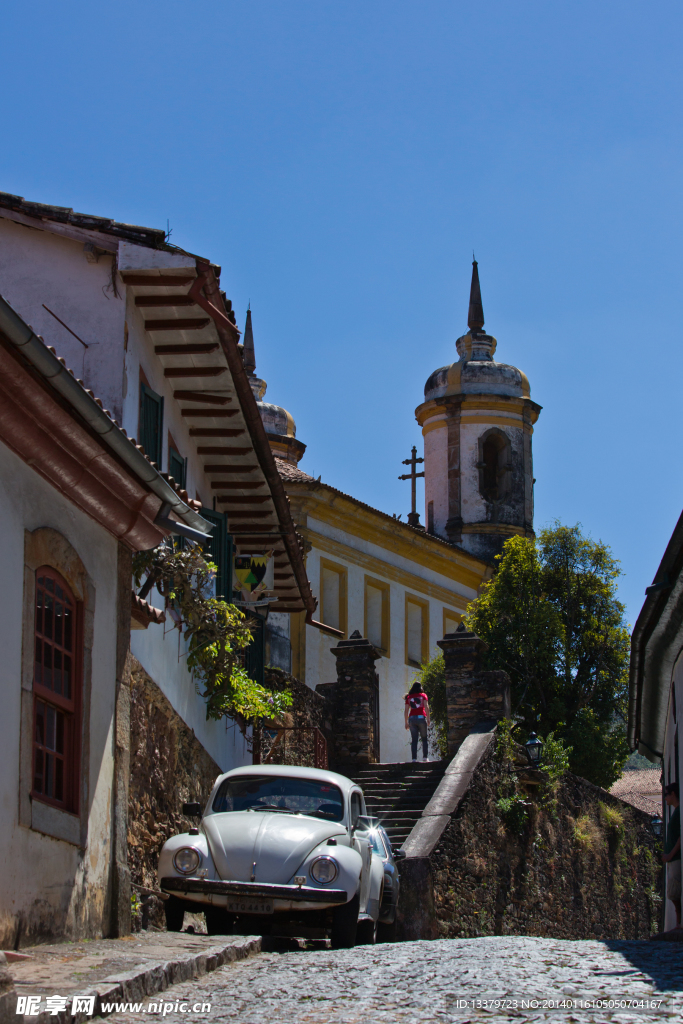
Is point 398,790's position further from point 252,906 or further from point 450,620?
point 450,620

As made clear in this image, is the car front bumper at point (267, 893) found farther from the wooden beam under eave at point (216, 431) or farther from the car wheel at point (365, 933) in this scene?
the wooden beam under eave at point (216, 431)

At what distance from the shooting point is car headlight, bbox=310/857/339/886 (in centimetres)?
1087

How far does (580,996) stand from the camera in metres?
6.95

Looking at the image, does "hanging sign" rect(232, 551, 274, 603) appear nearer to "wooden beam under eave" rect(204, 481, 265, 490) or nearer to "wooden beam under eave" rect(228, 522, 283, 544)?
"wooden beam under eave" rect(228, 522, 283, 544)

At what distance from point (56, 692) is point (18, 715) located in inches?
35.1

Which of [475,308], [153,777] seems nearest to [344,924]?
[153,777]

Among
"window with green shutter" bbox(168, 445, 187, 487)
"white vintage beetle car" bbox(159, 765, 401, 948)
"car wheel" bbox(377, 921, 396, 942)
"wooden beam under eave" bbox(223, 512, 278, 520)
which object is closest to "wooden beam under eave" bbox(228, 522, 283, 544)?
"wooden beam under eave" bbox(223, 512, 278, 520)

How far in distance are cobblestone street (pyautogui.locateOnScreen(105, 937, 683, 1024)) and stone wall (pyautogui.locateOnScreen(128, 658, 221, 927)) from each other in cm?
254

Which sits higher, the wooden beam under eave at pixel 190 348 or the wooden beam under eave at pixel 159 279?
the wooden beam under eave at pixel 159 279

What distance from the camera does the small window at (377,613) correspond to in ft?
125

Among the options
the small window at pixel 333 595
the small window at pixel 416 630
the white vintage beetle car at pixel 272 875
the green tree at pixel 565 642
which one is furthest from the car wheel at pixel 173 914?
the small window at pixel 416 630

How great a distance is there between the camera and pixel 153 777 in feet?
42.6

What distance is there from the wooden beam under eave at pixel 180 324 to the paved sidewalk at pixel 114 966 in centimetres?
672

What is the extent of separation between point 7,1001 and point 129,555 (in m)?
6.14
